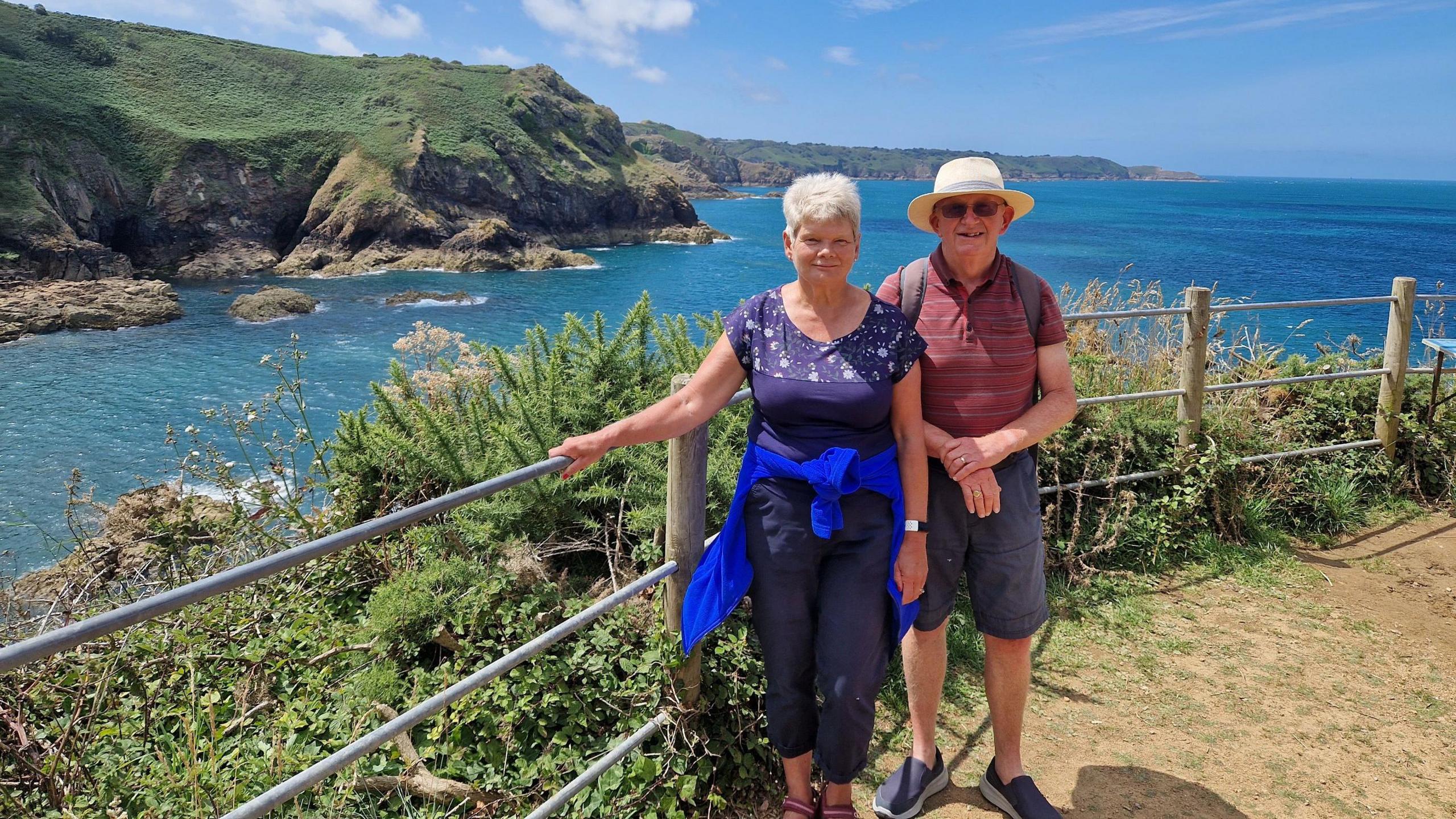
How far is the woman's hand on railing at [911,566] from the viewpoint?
8.21ft

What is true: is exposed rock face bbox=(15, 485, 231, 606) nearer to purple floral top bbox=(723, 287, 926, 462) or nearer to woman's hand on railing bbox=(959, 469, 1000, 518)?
purple floral top bbox=(723, 287, 926, 462)

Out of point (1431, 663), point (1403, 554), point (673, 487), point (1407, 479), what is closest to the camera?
point (673, 487)

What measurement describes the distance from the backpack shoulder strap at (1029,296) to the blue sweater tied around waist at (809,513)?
0.68m

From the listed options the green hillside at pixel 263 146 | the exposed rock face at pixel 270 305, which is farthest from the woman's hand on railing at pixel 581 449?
the green hillside at pixel 263 146

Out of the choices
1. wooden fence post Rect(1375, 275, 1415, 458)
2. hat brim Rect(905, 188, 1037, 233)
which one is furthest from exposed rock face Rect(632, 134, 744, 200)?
hat brim Rect(905, 188, 1037, 233)

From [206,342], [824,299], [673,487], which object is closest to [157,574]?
[673,487]

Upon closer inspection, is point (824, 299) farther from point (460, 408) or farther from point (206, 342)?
point (206, 342)

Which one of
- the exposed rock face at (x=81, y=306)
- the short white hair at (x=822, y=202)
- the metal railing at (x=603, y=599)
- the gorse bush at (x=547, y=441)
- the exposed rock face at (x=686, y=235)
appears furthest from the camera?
the exposed rock face at (x=686, y=235)

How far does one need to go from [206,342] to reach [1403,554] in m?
33.1

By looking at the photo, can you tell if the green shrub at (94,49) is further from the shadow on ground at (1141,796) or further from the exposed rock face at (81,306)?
the shadow on ground at (1141,796)

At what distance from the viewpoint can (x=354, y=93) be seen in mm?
Answer: 72438

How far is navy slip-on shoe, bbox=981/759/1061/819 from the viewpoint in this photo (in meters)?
2.86

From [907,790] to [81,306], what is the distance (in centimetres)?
3854

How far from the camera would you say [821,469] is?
2.36m
